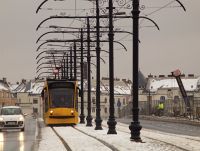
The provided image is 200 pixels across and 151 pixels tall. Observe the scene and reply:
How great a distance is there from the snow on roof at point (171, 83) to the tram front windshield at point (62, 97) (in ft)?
446

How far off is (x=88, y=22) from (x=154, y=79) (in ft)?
503

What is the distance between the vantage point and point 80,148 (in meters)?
21.5

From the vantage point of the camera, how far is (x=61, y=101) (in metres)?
46.6

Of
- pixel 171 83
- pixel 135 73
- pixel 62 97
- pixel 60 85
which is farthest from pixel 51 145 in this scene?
pixel 171 83

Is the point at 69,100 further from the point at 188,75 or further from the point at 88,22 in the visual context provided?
the point at 188,75

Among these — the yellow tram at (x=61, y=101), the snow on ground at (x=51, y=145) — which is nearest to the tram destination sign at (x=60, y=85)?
the yellow tram at (x=61, y=101)

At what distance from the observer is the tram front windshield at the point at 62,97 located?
4616 cm

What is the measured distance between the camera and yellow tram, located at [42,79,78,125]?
46.1 meters

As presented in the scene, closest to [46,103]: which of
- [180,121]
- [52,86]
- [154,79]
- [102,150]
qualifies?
[52,86]

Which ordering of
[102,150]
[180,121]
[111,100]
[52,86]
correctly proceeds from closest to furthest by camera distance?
[102,150] → [111,100] → [52,86] → [180,121]

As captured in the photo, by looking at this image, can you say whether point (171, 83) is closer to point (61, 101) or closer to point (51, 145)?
point (61, 101)

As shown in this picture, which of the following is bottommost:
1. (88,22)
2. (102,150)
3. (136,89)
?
(102,150)

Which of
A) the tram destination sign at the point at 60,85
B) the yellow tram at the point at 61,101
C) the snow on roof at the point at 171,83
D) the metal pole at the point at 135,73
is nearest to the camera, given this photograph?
the metal pole at the point at 135,73

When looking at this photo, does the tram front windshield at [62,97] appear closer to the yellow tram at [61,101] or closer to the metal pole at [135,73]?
the yellow tram at [61,101]
